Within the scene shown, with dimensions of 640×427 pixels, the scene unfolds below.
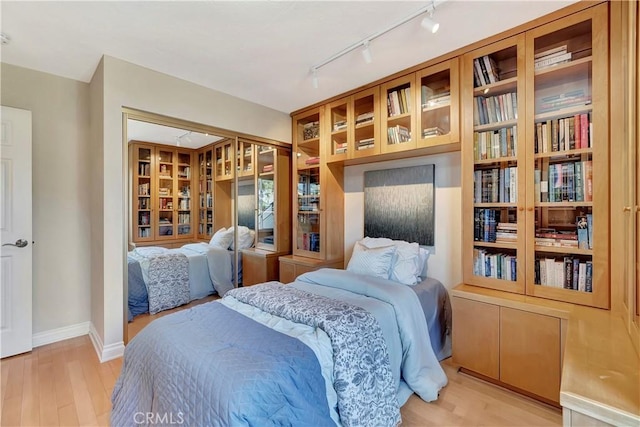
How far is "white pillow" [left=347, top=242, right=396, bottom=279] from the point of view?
8.37 feet

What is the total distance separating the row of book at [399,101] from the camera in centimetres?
265

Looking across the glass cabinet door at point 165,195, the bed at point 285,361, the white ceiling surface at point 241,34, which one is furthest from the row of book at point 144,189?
the bed at point 285,361

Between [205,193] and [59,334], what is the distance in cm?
191

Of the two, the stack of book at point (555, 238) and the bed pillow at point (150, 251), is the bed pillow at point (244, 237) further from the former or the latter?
the stack of book at point (555, 238)

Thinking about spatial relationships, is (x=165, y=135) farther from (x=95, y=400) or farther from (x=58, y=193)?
(x=95, y=400)

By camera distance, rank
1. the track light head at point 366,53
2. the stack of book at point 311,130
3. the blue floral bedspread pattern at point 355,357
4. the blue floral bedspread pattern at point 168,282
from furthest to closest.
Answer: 1. the stack of book at point 311,130
2. the blue floral bedspread pattern at point 168,282
3. the track light head at point 366,53
4. the blue floral bedspread pattern at point 355,357

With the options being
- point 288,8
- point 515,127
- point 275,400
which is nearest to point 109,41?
point 288,8

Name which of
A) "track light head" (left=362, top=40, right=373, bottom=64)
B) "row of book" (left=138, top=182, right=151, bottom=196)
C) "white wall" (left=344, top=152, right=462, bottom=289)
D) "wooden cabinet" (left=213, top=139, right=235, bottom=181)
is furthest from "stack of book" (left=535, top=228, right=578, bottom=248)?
"row of book" (left=138, top=182, right=151, bottom=196)

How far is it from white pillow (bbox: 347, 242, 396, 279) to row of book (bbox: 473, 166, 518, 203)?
0.85 metres

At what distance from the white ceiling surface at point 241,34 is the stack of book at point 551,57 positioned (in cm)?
25

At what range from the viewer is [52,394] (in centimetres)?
195

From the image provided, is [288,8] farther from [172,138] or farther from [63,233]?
[63,233]

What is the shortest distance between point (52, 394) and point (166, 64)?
266 cm

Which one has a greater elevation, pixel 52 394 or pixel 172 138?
pixel 172 138
